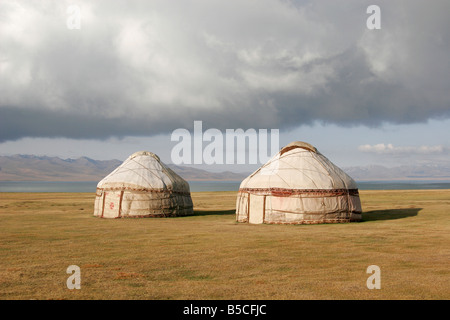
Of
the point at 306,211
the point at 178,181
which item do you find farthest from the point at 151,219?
the point at 306,211

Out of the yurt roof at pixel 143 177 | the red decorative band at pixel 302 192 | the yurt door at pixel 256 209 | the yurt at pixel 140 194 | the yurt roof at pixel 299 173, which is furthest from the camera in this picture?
the yurt roof at pixel 143 177

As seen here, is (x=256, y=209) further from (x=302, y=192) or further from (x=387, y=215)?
(x=387, y=215)

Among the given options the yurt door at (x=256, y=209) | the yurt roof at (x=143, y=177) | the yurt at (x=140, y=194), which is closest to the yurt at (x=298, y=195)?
the yurt door at (x=256, y=209)

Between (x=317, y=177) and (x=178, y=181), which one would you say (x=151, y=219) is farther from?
(x=317, y=177)

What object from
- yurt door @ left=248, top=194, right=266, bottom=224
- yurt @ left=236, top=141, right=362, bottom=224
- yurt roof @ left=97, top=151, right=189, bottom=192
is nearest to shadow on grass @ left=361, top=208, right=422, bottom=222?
yurt @ left=236, top=141, right=362, bottom=224

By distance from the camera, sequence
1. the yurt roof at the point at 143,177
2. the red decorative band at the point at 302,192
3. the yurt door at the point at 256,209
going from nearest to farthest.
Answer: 1. the red decorative band at the point at 302,192
2. the yurt door at the point at 256,209
3. the yurt roof at the point at 143,177

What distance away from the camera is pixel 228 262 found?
28.5ft

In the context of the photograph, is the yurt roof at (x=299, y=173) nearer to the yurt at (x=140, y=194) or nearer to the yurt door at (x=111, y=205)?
the yurt at (x=140, y=194)

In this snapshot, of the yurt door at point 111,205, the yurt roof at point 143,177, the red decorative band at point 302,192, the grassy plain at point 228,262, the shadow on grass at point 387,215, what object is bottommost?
the grassy plain at point 228,262

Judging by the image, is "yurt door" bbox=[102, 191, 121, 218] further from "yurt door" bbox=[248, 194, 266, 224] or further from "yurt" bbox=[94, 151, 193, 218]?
"yurt door" bbox=[248, 194, 266, 224]

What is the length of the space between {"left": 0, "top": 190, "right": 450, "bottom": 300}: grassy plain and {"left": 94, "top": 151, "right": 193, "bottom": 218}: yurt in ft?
19.0

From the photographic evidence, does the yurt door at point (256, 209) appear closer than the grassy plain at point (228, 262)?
No

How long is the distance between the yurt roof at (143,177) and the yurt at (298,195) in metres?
4.86

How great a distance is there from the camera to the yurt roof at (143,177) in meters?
20.6
